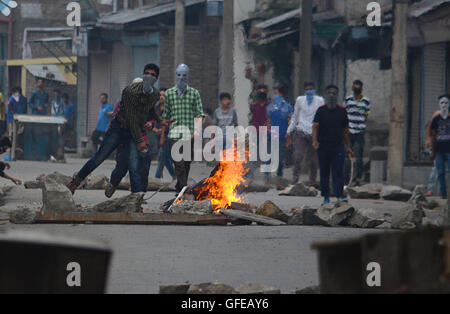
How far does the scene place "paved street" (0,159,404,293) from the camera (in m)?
7.54

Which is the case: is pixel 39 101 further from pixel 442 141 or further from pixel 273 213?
pixel 273 213

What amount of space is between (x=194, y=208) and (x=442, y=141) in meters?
6.34

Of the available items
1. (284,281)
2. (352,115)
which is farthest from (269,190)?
(284,281)

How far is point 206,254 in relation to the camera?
8.91m

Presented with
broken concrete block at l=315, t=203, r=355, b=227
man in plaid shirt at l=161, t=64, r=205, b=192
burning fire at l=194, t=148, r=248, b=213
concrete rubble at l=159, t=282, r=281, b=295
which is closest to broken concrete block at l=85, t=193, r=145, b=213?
burning fire at l=194, t=148, r=248, b=213

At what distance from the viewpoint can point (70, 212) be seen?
11.2m

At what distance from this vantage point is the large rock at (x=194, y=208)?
11.8m

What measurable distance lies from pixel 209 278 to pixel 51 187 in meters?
4.33

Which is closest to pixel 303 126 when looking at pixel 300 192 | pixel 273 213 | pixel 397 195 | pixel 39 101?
pixel 300 192

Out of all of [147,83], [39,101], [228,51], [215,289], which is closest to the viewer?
[215,289]

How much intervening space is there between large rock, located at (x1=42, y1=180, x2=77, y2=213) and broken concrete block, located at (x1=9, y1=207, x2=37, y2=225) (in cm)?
43

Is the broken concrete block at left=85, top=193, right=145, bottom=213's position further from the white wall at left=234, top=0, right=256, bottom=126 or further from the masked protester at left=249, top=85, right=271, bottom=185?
the white wall at left=234, top=0, right=256, bottom=126

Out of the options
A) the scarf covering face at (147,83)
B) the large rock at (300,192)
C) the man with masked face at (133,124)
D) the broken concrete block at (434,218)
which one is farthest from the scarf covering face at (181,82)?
the large rock at (300,192)
